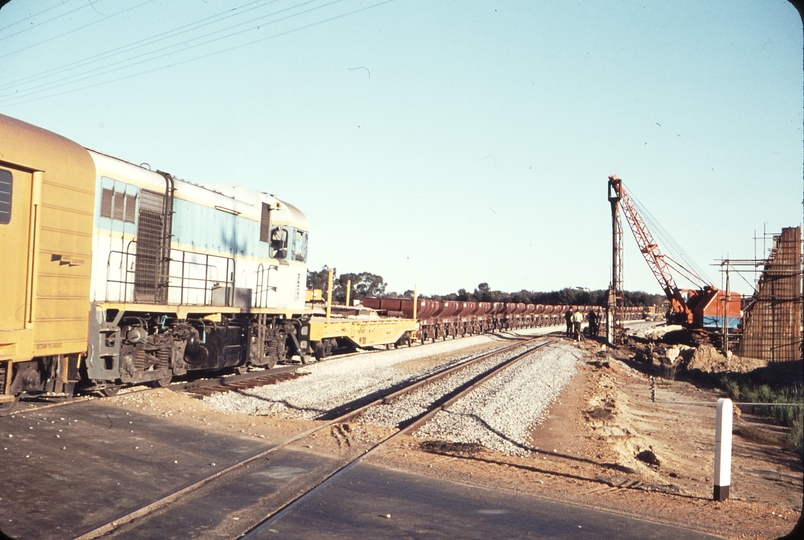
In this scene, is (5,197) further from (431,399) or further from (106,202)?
(431,399)

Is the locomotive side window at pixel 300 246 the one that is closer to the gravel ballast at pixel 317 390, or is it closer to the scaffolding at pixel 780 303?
the gravel ballast at pixel 317 390

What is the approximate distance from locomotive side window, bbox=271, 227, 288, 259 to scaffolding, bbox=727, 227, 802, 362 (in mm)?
16565

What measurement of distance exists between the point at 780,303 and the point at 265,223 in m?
19.3

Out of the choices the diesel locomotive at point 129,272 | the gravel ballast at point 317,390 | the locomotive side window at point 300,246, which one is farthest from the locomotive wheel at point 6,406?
the locomotive side window at point 300,246

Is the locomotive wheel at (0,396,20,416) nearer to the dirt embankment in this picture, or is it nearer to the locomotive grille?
the locomotive grille

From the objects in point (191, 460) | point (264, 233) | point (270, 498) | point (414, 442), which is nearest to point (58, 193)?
point (191, 460)

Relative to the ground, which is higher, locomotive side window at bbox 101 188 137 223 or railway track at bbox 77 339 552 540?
locomotive side window at bbox 101 188 137 223

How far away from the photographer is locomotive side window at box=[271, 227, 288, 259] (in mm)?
16562

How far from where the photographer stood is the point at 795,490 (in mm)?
9883

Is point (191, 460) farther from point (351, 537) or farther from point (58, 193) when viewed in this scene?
point (58, 193)

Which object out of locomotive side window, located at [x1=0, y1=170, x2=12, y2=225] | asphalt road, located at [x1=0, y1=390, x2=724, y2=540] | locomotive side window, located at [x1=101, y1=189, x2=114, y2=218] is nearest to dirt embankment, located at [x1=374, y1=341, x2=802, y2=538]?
asphalt road, located at [x1=0, y1=390, x2=724, y2=540]

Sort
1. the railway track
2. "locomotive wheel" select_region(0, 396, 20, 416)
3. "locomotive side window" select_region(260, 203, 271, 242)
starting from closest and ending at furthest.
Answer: the railway track
"locomotive wheel" select_region(0, 396, 20, 416)
"locomotive side window" select_region(260, 203, 271, 242)

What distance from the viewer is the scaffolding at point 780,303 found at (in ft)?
78.1

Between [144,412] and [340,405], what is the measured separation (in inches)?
135
